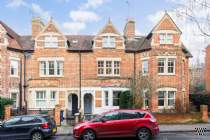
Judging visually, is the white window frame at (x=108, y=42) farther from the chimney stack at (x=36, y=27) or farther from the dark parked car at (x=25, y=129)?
the dark parked car at (x=25, y=129)

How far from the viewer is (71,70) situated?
128 feet

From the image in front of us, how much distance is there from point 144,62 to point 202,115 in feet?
31.4

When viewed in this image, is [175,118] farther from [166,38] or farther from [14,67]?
[14,67]

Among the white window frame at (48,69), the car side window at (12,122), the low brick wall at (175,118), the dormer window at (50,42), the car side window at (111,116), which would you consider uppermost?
the dormer window at (50,42)

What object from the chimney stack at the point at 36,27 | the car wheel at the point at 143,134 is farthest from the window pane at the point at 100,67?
the car wheel at the point at 143,134

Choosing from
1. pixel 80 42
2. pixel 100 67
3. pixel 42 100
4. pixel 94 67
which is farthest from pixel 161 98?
pixel 42 100

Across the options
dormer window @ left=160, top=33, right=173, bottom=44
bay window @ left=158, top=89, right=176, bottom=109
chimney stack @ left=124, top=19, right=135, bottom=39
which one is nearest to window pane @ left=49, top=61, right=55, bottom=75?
chimney stack @ left=124, top=19, right=135, bottom=39

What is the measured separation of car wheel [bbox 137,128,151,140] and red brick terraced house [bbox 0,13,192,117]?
1602cm

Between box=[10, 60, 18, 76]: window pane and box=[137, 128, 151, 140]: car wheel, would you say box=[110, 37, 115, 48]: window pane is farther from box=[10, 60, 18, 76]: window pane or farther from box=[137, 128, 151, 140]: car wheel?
box=[137, 128, 151, 140]: car wheel

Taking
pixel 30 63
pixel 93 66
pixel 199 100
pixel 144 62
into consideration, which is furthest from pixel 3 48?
pixel 199 100

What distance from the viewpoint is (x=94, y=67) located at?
129 ft

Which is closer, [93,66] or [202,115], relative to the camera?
[202,115]

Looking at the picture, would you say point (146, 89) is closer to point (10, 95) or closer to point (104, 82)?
point (104, 82)

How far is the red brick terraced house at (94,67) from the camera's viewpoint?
123ft
